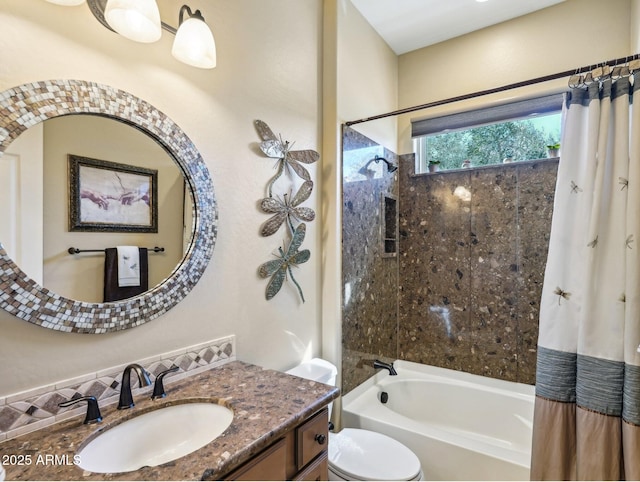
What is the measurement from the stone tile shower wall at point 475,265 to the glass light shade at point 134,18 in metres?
2.27

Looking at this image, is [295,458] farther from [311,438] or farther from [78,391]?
[78,391]

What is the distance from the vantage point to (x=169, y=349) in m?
1.31

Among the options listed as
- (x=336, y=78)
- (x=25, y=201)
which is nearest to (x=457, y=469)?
(x=25, y=201)

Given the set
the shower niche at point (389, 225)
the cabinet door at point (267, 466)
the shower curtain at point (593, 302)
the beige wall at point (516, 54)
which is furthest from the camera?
the shower niche at point (389, 225)

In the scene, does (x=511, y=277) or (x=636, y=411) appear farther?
(x=511, y=277)

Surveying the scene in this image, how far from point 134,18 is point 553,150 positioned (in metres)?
2.57

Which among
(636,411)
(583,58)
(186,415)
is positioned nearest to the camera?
(186,415)

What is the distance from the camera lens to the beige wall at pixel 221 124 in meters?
0.98

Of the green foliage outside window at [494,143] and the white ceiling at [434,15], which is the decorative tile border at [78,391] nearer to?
the green foliage outside window at [494,143]

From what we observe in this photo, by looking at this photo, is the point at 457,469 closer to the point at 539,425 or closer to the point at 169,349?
the point at 539,425

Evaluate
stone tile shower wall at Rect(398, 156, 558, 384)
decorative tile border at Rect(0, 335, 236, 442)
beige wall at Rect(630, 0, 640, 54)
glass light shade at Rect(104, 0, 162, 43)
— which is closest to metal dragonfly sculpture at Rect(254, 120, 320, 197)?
glass light shade at Rect(104, 0, 162, 43)

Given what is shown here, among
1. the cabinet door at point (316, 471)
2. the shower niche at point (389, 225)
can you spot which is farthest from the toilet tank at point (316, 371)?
the shower niche at point (389, 225)

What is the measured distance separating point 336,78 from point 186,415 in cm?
203

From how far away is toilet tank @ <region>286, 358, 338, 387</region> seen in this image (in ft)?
5.92
